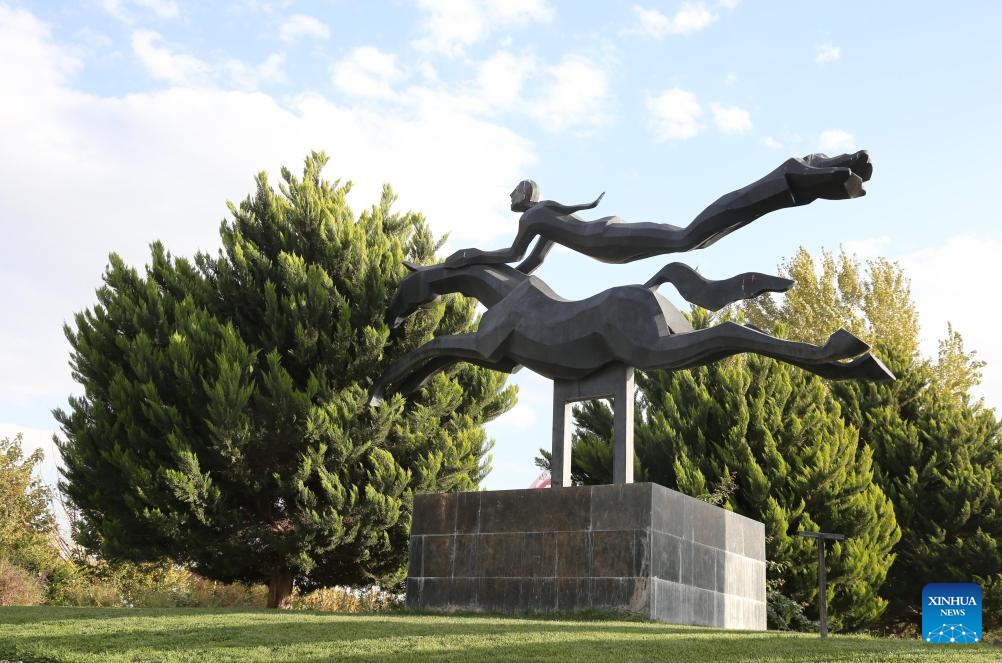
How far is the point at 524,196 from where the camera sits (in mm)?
15109

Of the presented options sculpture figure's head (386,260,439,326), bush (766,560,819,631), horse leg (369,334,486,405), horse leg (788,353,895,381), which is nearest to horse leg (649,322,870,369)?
horse leg (788,353,895,381)

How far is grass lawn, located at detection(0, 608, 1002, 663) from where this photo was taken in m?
8.79

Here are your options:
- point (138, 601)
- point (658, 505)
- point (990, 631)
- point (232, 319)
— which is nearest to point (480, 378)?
point (232, 319)

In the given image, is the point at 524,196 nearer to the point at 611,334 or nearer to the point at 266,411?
the point at 611,334

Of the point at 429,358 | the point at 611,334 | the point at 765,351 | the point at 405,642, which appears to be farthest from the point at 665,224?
the point at 405,642

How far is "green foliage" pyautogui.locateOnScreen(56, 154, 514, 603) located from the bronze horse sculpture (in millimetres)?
2366

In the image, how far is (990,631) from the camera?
2638 cm

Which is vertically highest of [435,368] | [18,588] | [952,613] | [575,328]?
[575,328]

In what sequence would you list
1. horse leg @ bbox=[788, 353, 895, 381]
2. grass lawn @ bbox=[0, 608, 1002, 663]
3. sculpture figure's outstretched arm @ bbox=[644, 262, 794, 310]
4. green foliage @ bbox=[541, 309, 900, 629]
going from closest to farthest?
grass lawn @ bbox=[0, 608, 1002, 663] < horse leg @ bbox=[788, 353, 895, 381] < sculpture figure's outstretched arm @ bbox=[644, 262, 794, 310] < green foliage @ bbox=[541, 309, 900, 629]

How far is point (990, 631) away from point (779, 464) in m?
9.55

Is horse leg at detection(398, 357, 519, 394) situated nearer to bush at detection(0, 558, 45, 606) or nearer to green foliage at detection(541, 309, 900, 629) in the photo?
green foliage at detection(541, 309, 900, 629)

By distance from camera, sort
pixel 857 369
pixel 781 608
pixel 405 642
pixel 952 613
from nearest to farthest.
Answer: pixel 952 613 → pixel 405 642 → pixel 857 369 → pixel 781 608

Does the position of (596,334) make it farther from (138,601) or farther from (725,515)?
(138,601)

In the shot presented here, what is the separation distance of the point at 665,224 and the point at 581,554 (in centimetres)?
443
